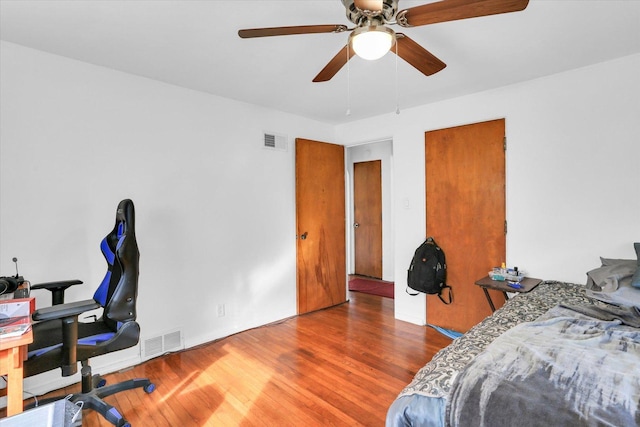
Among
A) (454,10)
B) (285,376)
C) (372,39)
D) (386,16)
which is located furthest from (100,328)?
(454,10)

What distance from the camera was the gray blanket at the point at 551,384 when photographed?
93 centimetres

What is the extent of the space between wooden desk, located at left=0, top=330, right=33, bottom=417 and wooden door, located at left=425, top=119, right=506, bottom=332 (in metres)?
3.18

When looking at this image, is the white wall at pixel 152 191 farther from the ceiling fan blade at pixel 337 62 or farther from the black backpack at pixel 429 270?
the ceiling fan blade at pixel 337 62

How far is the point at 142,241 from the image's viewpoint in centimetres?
265

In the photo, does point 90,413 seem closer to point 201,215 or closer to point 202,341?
point 202,341

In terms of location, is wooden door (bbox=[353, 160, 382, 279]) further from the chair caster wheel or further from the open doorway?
the chair caster wheel

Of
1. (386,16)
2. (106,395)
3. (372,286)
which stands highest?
(386,16)

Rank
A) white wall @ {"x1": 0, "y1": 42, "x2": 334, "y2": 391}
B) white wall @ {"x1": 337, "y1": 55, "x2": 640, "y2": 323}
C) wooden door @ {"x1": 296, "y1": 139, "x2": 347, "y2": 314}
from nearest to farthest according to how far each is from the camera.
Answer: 1. white wall @ {"x1": 0, "y1": 42, "x2": 334, "y2": 391}
2. white wall @ {"x1": 337, "y1": 55, "x2": 640, "y2": 323}
3. wooden door @ {"x1": 296, "y1": 139, "x2": 347, "y2": 314}

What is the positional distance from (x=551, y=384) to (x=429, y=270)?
2224 mm

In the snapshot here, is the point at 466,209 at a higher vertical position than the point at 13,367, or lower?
higher

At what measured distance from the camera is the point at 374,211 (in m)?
5.63

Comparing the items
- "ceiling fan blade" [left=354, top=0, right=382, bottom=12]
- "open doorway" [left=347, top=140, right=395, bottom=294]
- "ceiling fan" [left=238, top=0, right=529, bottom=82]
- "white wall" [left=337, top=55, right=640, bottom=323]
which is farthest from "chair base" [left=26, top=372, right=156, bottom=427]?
"open doorway" [left=347, top=140, right=395, bottom=294]

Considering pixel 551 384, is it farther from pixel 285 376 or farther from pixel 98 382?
pixel 98 382

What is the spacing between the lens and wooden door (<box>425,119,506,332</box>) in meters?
2.98
